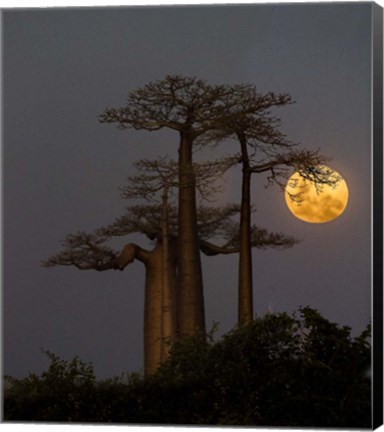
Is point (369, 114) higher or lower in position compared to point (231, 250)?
higher

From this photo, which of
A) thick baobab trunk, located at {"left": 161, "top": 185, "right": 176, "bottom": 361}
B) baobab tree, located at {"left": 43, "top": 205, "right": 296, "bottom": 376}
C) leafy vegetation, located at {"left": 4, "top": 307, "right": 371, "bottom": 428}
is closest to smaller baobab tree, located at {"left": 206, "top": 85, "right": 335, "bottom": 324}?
baobab tree, located at {"left": 43, "top": 205, "right": 296, "bottom": 376}

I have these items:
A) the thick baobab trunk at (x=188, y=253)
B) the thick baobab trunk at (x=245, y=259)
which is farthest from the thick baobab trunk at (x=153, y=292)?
the thick baobab trunk at (x=245, y=259)

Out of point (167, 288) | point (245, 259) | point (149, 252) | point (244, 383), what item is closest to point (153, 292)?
point (167, 288)

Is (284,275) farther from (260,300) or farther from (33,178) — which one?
(33,178)

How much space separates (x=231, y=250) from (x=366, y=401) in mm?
1484

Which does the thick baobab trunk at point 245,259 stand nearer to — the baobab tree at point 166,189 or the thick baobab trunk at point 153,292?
the baobab tree at point 166,189

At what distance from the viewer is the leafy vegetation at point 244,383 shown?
11836 millimetres

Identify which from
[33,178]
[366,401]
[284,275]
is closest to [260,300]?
[284,275]

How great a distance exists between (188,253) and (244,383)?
1054 mm

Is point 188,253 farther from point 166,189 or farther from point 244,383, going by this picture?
point 244,383

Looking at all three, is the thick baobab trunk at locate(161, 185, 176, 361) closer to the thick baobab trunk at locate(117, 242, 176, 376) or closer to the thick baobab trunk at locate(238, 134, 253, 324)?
the thick baobab trunk at locate(117, 242, 176, 376)

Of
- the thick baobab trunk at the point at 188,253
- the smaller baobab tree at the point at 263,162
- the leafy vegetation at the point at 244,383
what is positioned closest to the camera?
the leafy vegetation at the point at 244,383

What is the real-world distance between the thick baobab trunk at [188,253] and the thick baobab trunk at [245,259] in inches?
11.9

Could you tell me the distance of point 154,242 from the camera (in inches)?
479
